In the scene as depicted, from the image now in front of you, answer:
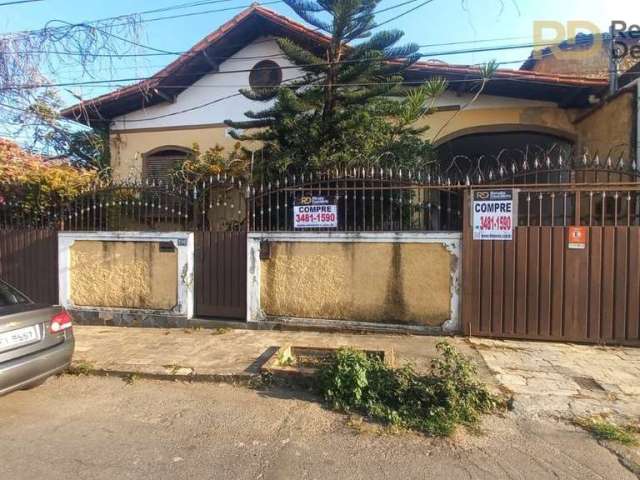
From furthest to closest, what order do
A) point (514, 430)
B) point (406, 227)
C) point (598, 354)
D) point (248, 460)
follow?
point (406, 227), point (598, 354), point (514, 430), point (248, 460)

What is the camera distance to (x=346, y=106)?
8852mm

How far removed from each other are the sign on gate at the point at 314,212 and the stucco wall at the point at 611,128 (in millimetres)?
5090

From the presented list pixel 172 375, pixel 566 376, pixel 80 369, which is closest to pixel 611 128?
pixel 566 376

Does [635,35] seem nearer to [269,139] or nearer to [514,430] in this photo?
[269,139]

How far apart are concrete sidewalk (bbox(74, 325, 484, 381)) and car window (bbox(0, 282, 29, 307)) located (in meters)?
1.30

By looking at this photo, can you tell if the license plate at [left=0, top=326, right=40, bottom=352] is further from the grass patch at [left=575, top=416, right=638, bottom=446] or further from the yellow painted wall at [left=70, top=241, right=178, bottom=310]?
the grass patch at [left=575, top=416, right=638, bottom=446]

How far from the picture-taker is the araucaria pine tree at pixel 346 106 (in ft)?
27.5

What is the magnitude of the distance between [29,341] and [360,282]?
4.39 meters

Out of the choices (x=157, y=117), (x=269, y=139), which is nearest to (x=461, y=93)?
(x=269, y=139)

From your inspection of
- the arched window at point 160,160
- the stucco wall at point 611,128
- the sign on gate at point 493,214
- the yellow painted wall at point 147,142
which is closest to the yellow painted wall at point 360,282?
the sign on gate at point 493,214

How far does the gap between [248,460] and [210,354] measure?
282cm

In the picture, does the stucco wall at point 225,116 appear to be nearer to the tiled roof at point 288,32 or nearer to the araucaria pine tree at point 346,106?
the tiled roof at point 288,32

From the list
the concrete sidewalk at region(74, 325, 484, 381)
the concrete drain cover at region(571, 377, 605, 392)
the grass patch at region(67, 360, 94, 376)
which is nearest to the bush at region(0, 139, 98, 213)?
the concrete sidewalk at region(74, 325, 484, 381)

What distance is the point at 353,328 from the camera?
23.1 ft
